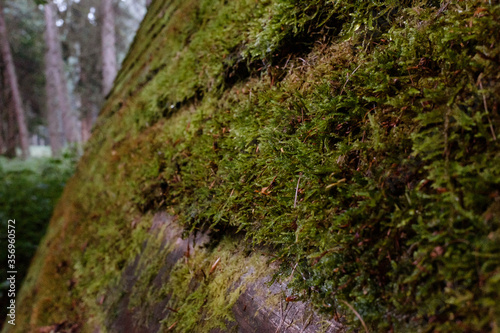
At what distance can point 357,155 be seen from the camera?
0.97m

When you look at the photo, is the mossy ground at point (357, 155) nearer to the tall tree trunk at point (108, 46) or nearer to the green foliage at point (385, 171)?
the green foliage at point (385, 171)

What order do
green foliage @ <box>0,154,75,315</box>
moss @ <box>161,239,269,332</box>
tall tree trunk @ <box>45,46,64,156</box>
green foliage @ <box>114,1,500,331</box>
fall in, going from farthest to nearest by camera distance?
tall tree trunk @ <box>45,46,64,156</box>, green foliage @ <box>0,154,75,315</box>, moss @ <box>161,239,269,332</box>, green foliage @ <box>114,1,500,331</box>

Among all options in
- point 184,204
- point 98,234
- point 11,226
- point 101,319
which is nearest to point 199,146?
point 184,204

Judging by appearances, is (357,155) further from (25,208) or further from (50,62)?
(50,62)

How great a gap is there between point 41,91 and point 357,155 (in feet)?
97.6

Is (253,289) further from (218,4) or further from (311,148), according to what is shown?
(218,4)

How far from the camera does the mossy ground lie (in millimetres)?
685

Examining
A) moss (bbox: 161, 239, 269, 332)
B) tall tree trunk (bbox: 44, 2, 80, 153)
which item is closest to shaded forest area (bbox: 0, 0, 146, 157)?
tall tree trunk (bbox: 44, 2, 80, 153)

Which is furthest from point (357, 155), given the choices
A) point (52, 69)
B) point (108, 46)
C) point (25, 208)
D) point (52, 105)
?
point (52, 69)

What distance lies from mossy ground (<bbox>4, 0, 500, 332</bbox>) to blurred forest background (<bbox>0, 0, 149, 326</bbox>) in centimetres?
407

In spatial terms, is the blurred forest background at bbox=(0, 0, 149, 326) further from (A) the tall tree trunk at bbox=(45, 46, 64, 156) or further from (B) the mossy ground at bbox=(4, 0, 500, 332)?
(B) the mossy ground at bbox=(4, 0, 500, 332)

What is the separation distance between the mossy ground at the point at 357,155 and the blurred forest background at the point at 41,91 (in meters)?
4.07

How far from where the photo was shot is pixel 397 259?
0.76m

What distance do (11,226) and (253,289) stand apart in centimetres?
842
